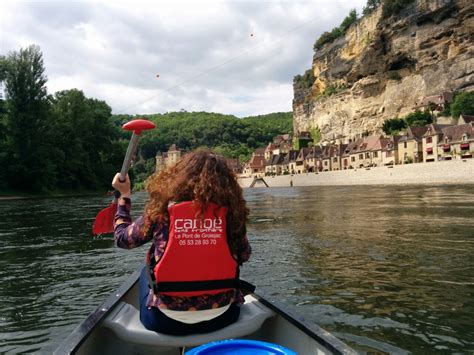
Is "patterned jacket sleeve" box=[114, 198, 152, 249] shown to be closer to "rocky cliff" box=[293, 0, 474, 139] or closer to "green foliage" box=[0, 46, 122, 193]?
"green foliage" box=[0, 46, 122, 193]

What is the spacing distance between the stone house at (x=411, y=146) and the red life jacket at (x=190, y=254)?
64209 millimetres

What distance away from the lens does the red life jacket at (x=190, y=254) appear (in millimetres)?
2658

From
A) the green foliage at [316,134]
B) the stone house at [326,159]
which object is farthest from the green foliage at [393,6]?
the green foliage at [316,134]

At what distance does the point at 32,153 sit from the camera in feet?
143

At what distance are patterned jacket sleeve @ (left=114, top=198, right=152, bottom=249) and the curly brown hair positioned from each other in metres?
0.09

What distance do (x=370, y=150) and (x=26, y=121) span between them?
5381cm

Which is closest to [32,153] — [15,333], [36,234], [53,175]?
[53,175]

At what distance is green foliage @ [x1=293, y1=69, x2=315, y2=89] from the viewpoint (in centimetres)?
10771

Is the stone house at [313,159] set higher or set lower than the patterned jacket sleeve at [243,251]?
higher

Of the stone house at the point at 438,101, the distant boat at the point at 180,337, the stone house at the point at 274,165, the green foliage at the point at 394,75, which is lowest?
the distant boat at the point at 180,337

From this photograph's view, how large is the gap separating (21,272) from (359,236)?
7589 mm

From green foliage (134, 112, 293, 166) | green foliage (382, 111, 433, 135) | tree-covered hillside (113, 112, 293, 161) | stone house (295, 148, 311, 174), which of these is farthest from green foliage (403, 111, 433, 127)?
tree-covered hillside (113, 112, 293, 161)

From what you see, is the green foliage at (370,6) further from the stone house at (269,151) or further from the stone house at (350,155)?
the stone house at (269,151)

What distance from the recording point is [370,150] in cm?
7244
